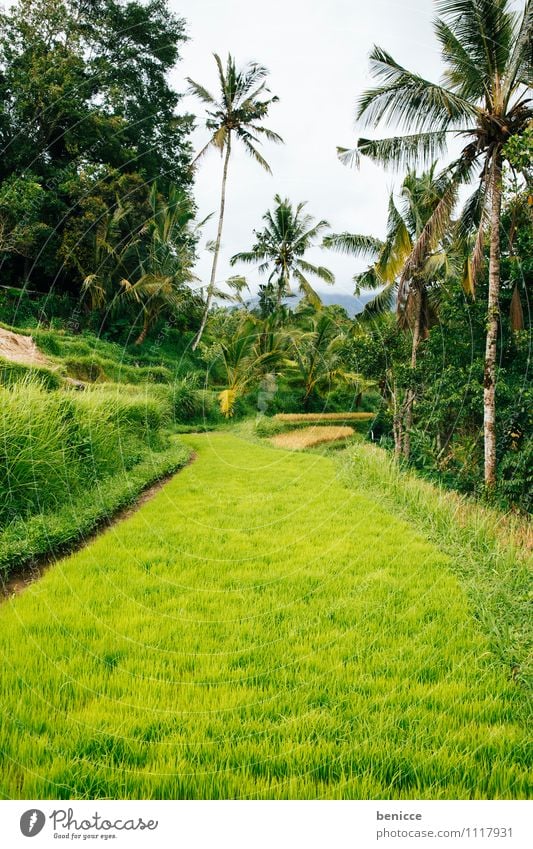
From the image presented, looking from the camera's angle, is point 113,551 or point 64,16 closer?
point 113,551

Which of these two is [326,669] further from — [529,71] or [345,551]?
[529,71]

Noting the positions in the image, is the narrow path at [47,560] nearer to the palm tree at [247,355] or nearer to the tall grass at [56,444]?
the tall grass at [56,444]

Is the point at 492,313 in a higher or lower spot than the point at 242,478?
higher

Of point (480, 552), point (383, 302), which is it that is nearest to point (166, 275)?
point (480, 552)

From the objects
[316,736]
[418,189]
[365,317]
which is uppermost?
[418,189]

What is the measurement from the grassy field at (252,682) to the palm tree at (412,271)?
5352 millimetres

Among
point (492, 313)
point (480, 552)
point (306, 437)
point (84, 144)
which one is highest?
point (84, 144)

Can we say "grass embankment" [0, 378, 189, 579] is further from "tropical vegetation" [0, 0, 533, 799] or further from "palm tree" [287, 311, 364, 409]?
"palm tree" [287, 311, 364, 409]

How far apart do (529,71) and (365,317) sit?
13.8 ft

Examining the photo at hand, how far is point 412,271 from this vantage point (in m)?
8.95

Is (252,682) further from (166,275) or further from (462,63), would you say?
(462,63)

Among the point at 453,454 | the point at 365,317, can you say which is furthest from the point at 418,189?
the point at 453,454

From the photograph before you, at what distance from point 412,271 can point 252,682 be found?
860cm

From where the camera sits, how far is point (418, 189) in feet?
40.9
